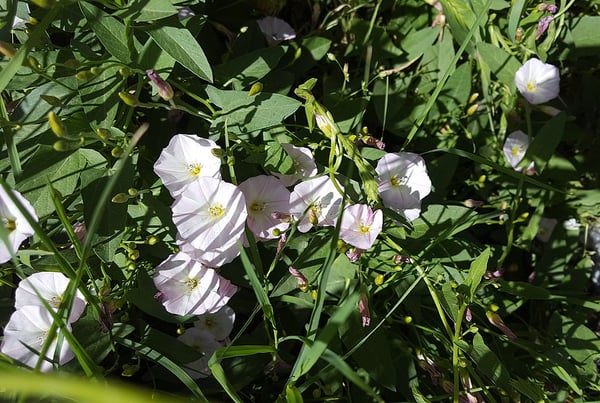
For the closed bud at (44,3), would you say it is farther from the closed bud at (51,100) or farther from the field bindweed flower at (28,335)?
the field bindweed flower at (28,335)

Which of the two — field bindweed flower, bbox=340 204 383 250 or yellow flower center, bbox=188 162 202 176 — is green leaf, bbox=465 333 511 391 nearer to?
field bindweed flower, bbox=340 204 383 250

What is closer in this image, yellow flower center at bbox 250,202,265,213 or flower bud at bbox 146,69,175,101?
flower bud at bbox 146,69,175,101

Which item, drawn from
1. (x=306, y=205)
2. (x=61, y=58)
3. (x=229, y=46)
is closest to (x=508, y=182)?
(x=306, y=205)

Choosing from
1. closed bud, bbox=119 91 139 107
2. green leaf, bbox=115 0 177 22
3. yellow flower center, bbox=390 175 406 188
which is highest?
green leaf, bbox=115 0 177 22

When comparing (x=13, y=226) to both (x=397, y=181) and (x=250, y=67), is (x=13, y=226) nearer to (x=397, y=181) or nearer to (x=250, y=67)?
(x=250, y=67)

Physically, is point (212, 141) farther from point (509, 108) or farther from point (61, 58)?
point (509, 108)

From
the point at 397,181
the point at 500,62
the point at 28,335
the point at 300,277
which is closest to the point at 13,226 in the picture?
the point at 28,335

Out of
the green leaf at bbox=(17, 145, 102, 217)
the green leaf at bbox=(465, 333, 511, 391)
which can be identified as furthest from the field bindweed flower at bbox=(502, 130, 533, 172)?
the green leaf at bbox=(17, 145, 102, 217)
